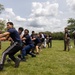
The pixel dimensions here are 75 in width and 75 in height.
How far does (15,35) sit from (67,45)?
10.7m

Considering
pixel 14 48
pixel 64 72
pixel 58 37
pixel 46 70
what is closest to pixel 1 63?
pixel 14 48

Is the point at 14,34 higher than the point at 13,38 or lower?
higher

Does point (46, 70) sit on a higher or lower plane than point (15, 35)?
lower

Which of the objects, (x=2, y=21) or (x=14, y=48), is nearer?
(x=14, y=48)

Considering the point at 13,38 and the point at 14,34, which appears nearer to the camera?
the point at 14,34

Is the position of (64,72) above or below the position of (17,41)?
below

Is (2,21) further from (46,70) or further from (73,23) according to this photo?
(46,70)

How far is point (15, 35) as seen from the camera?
9.88 meters

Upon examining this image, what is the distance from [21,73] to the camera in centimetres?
921

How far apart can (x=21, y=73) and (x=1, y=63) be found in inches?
38.2

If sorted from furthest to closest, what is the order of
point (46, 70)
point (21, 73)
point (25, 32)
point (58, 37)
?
point (58, 37) < point (25, 32) < point (46, 70) < point (21, 73)

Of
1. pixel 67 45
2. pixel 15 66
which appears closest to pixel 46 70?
pixel 15 66

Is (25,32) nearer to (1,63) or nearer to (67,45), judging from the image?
(1,63)

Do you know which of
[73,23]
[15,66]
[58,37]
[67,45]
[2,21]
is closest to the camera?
[15,66]
